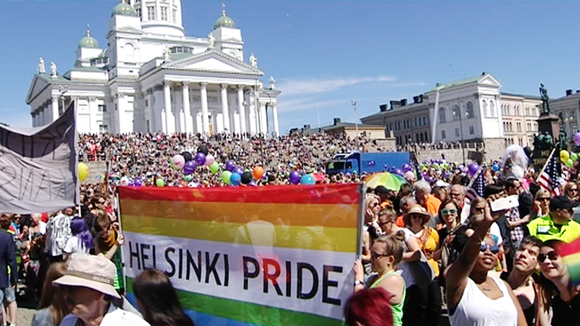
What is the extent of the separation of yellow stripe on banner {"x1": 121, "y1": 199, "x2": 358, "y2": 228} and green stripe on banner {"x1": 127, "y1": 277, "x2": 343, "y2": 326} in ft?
1.83

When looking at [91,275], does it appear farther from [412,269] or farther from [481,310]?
[412,269]

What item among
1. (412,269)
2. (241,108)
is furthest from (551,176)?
(241,108)

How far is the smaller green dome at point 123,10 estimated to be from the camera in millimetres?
71875

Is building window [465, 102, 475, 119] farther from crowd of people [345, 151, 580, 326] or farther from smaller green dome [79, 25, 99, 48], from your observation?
crowd of people [345, 151, 580, 326]

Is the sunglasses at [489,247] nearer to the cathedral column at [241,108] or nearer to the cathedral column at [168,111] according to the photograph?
the cathedral column at [168,111]

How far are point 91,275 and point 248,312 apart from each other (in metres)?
1.22

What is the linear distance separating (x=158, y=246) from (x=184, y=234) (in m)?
0.33

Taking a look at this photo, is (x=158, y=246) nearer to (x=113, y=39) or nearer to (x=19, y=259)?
(x=19, y=259)

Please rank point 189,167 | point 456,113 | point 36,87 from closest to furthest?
1. point 189,167
2. point 36,87
3. point 456,113

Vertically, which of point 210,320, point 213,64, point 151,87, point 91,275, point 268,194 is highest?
point 213,64

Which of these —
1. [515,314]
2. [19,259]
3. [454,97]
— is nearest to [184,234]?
[515,314]

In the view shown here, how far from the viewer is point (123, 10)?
237 feet

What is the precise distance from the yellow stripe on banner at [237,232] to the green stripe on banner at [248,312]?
0.41m

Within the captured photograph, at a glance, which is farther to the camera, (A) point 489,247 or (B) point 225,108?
(B) point 225,108
